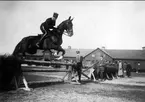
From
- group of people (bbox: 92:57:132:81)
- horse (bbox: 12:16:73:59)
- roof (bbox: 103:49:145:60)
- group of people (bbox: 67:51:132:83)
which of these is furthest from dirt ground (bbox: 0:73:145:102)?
roof (bbox: 103:49:145:60)

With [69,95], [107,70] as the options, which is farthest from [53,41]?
Result: [107,70]

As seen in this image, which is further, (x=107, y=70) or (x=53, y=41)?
(x=107, y=70)

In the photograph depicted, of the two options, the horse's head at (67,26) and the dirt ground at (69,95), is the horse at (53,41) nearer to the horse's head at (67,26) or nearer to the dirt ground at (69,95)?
the horse's head at (67,26)

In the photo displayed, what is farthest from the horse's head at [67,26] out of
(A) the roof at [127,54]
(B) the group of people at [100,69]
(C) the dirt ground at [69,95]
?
(A) the roof at [127,54]

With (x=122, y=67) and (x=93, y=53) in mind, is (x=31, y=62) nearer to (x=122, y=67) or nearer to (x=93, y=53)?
(x=122, y=67)

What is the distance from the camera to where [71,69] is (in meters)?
11.5

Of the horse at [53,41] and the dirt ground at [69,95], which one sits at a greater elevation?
the horse at [53,41]

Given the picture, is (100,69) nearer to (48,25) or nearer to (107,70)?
(107,70)

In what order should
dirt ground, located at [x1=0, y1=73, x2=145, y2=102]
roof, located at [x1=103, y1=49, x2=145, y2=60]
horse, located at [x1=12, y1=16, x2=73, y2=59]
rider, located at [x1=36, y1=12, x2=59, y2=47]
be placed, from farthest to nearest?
roof, located at [x1=103, y1=49, x2=145, y2=60] < horse, located at [x1=12, y1=16, x2=73, y2=59] < rider, located at [x1=36, y1=12, x2=59, y2=47] < dirt ground, located at [x1=0, y1=73, x2=145, y2=102]

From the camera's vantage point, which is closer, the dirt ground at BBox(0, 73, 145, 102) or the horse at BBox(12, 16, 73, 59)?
the dirt ground at BBox(0, 73, 145, 102)

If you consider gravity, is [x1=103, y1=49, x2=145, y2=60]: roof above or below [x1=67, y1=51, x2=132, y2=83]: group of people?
above

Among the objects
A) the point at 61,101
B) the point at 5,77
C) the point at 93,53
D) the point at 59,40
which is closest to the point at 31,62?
A: the point at 5,77

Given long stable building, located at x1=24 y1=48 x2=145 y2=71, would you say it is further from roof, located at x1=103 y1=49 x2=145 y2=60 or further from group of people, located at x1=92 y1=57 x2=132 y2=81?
group of people, located at x1=92 y1=57 x2=132 y2=81

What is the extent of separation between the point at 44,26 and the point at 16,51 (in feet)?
10.9
